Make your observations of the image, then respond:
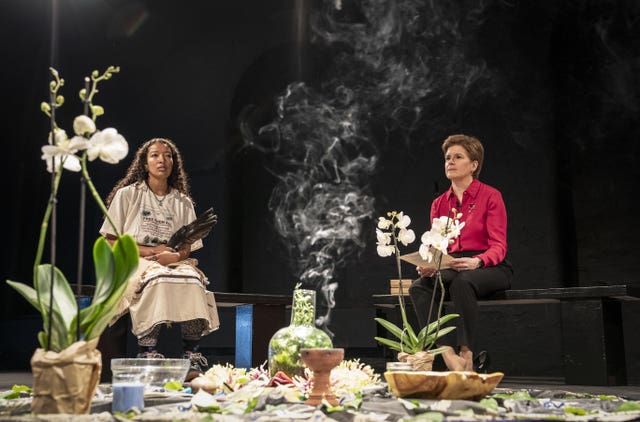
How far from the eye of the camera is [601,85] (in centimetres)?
564

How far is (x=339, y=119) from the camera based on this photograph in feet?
23.8

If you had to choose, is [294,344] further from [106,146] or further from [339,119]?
[339,119]

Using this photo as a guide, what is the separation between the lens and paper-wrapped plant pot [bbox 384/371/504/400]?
7.34 ft

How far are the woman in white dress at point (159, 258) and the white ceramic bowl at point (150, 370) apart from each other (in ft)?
3.46

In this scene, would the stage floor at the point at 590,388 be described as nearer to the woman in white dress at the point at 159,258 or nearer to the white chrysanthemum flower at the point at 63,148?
the woman in white dress at the point at 159,258

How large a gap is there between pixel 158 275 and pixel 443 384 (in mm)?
2211

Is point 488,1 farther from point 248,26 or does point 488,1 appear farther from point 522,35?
point 248,26

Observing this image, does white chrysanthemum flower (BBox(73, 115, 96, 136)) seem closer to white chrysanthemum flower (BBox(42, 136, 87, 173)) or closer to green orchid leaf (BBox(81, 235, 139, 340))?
white chrysanthemum flower (BBox(42, 136, 87, 173))

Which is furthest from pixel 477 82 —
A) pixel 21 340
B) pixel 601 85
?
pixel 21 340

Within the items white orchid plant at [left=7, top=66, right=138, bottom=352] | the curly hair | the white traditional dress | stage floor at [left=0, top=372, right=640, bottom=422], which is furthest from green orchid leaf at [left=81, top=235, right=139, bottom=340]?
the curly hair

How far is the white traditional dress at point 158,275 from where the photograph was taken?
12.8 feet

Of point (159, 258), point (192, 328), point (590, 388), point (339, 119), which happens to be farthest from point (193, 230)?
point (339, 119)

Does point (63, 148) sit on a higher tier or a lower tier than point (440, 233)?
higher

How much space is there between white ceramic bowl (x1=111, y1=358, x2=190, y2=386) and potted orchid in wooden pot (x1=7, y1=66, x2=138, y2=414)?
39 cm
